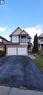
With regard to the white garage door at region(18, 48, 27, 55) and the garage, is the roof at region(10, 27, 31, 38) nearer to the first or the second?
the garage

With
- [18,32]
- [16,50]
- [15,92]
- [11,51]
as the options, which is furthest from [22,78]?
[18,32]

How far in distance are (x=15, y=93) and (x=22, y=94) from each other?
262 millimetres

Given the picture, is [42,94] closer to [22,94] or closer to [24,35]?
[22,94]

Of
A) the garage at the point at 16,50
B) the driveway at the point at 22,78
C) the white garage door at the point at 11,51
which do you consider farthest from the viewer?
the white garage door at the point at 11,51

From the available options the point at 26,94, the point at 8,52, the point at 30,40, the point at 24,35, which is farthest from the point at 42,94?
the point at 30,40

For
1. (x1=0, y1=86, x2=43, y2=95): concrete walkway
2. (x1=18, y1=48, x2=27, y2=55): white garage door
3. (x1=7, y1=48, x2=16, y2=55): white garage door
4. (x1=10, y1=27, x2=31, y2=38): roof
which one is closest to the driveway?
(x1=0, y1=86, x2=43, y2=95): concrete walkway

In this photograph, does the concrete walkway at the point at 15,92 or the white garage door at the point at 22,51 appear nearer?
the concrete walkway at the point at 15,92

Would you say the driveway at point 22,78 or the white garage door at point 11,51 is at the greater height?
the driveway at point 22,78

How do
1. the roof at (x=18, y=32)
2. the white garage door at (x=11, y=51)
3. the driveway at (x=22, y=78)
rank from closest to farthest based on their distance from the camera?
the driveway at (x=22, y=78) < the white garage door at (x=11, y=51) < the roof at (x=18, y=32)

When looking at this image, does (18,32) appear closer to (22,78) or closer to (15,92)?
(22,78)

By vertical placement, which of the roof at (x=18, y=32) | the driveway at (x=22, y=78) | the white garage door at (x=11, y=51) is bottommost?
the white garage door at (x=11, y=51)

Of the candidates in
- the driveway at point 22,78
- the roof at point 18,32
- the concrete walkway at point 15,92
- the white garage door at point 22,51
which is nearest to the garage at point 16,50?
the white garage door at point 22,51

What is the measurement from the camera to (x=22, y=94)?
8.27 metres

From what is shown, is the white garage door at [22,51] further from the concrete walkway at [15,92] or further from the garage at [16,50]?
the concrete walkway at [15,92]
